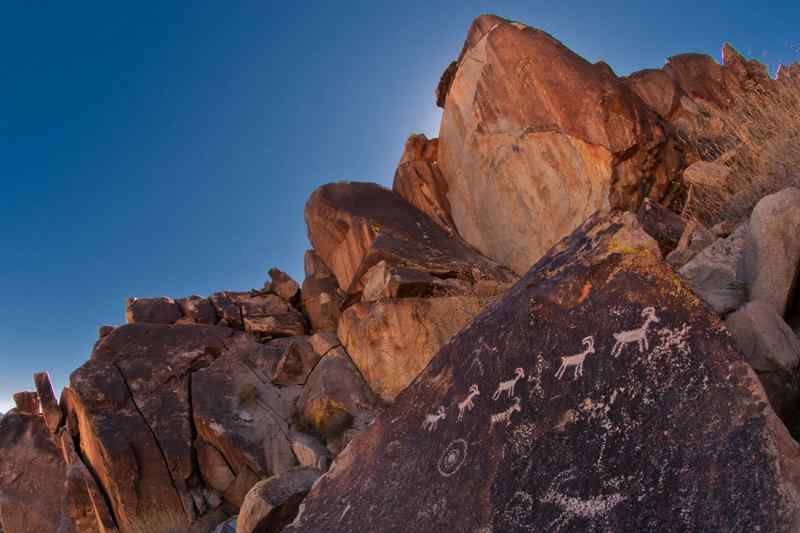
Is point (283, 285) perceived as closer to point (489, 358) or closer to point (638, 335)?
point (489, 358)

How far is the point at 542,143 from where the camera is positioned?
10.7m

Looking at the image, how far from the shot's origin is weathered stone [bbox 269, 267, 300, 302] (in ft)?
49.9

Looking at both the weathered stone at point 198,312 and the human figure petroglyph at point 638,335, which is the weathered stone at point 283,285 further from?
the human figure petroglyph at point 638,335

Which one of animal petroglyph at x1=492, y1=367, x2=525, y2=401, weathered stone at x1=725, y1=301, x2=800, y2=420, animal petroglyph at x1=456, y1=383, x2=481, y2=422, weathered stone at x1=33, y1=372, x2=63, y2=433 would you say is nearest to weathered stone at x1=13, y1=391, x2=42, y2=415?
weathered stone at x1=33, y1=372, x2=63, y2=433

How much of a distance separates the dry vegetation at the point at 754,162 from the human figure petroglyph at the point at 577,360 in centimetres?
387

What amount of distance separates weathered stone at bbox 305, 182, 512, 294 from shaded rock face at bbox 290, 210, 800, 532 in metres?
7.04

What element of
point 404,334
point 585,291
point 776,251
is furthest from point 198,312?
point 776,251

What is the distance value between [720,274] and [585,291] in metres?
1.91

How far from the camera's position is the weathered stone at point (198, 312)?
14.3 m

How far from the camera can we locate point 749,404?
107 inches

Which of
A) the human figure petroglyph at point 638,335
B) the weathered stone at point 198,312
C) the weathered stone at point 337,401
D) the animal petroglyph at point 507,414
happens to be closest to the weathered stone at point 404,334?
the weathered stone at point 337,401

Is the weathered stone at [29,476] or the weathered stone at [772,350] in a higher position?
the weathered stone at [29,476]

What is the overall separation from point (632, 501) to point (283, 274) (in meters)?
13.8

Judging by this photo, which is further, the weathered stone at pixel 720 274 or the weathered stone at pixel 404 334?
the weathered stone at pixel 404 334
